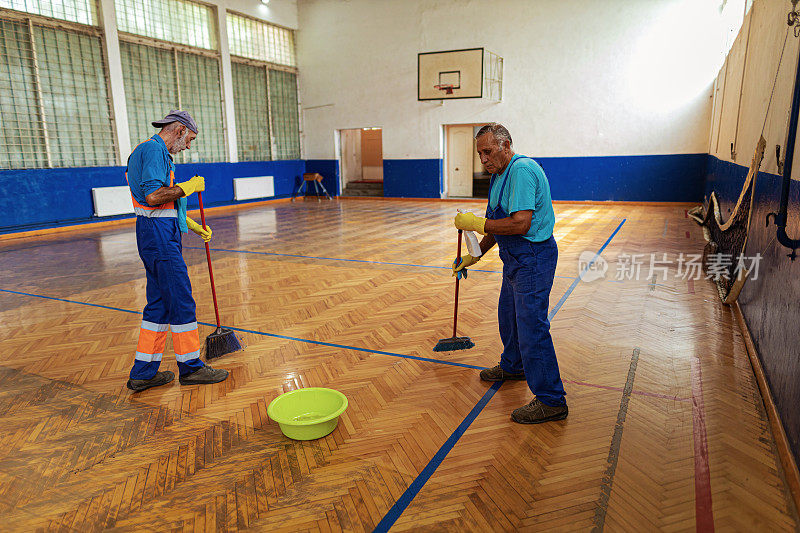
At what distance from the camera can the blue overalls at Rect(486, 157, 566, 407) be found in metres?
2.87

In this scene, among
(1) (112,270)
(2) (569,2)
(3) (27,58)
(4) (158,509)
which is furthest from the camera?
(2) (569,2)

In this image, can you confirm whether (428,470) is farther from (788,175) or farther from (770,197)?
(770,197)

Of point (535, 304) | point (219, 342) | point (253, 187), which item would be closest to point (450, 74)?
point (253, 187)

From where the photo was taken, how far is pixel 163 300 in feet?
11.4

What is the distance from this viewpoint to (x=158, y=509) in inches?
90.7

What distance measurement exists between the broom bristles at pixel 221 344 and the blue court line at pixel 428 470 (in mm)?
2043

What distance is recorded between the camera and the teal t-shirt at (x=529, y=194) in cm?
→ 274

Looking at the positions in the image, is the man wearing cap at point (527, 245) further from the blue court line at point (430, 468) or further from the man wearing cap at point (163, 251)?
the man wearing cap at point (163, 251)

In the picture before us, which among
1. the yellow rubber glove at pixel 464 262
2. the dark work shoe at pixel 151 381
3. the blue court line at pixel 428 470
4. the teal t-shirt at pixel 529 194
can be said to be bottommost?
the blue court line at pixel 428 470

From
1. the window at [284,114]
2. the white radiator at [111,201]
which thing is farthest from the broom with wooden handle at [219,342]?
the window at [284,114]

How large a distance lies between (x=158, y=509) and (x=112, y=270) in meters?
5.77

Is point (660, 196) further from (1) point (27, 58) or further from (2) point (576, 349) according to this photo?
(1) point (27, 58)

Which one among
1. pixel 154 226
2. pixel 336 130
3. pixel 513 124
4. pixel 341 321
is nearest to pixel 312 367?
pixel 341 321

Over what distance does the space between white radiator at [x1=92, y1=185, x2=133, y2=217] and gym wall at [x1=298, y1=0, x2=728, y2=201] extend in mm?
7834
